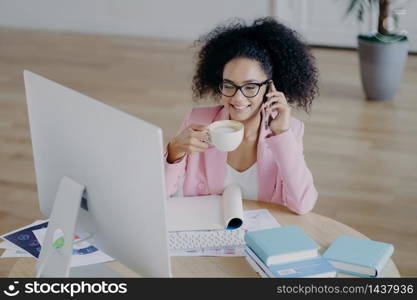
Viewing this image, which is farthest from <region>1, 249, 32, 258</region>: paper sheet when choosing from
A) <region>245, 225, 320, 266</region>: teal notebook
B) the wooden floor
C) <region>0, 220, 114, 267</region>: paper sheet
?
the wooden floor

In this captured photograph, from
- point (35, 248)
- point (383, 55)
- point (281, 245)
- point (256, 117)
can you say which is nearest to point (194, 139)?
point (256, 117)

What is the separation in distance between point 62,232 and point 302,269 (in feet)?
2.03

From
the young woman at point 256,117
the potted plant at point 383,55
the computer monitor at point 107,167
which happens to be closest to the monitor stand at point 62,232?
the computer monitor at point 107,167

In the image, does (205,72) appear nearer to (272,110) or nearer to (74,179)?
(272,110)

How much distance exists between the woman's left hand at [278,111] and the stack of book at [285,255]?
424mm

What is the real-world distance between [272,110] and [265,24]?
1.12ft

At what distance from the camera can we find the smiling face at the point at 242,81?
240cm

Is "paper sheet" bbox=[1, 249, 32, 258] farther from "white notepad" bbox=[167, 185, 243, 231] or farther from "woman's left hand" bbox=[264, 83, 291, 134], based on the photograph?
"woman's left hand" bbox=[264, 83, 291, 134]

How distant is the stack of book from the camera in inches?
76.5

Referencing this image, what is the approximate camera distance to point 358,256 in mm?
2020

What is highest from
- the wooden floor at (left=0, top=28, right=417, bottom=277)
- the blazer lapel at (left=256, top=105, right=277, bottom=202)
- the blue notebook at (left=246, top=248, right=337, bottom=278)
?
the blazer lapel at (left=256, top=105, right=277, bottom=202)

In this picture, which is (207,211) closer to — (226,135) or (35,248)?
(226,135)

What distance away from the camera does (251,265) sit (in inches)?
81.7

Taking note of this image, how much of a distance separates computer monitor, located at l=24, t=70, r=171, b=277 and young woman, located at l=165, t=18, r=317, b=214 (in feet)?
1.62
